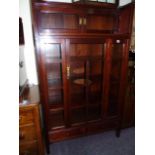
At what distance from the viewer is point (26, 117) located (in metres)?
1.36

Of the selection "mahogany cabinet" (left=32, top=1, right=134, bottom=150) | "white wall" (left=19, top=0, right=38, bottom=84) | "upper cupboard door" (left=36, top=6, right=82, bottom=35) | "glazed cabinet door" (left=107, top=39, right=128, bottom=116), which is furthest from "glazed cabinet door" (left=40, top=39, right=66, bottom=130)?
"glazed cabinet door" (left=107, top=39, right=128, bottom=116)

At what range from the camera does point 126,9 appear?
1.64m

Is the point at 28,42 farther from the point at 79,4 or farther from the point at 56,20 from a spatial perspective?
the point at 79,4

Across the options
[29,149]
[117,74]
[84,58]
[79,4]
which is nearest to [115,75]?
[117,74]

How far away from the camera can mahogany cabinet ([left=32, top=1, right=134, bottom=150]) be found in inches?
57.5

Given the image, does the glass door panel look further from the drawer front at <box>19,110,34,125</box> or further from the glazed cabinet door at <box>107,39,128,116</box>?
the glazed cabinet door at <box>107,39,128,116</box>

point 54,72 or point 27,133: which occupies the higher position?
point 54,72

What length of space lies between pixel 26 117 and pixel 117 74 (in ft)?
4.35

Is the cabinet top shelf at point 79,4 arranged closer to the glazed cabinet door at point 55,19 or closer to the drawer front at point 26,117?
the glazed cabinet door at point 55,19

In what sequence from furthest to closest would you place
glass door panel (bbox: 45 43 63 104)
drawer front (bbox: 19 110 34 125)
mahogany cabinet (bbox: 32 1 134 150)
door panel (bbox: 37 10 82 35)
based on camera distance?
glass door panel (bbox: 45 43 63 104), door panel (bbox: 37 10 82 35), mahogany cabinet (bbox: 32 1 134 150), drawer front (bbox: 19 110 34 125)

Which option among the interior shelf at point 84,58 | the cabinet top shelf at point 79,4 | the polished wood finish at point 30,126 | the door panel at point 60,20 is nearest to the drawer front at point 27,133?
the polished wood finish at point 30,126

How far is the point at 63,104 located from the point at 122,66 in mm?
960

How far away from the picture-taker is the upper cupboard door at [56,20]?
1.39 m
